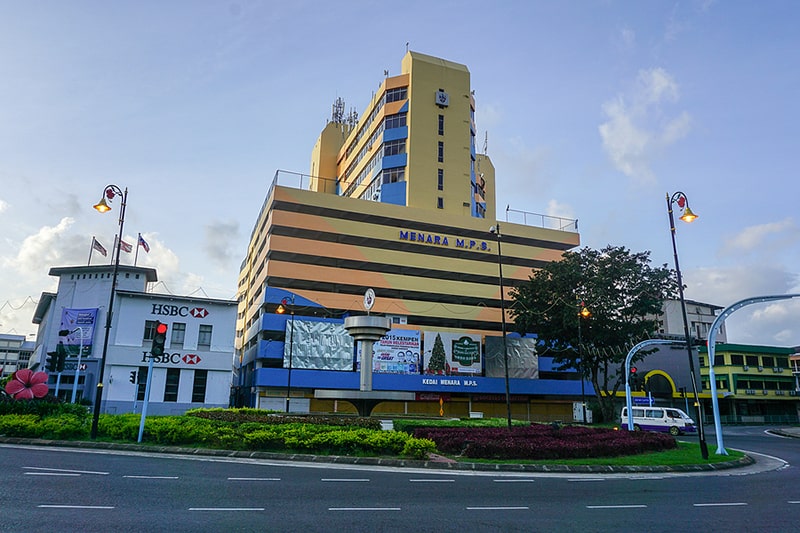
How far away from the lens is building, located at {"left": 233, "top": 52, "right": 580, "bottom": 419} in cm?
5069

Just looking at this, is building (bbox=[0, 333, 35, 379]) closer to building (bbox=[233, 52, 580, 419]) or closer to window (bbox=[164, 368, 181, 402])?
building (bbox=[233, 52, 580, 419])

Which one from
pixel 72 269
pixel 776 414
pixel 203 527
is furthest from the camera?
pixel 776 414

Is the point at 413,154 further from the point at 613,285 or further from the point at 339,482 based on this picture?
the point at 339,482

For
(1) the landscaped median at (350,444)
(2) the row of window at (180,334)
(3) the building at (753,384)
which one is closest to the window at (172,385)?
(2) the row of window at (180,334)

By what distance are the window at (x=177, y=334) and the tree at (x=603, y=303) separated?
29007 millimetres

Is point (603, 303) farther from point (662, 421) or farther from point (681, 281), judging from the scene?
point (681, 281)

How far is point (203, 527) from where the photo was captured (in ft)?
26.6

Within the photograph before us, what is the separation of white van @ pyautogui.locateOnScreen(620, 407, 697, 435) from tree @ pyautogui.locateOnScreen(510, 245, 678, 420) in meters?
5.01

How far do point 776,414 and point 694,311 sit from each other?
1769 centimetres

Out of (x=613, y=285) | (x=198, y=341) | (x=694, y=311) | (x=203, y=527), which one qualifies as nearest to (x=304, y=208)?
(x=198, y=341)

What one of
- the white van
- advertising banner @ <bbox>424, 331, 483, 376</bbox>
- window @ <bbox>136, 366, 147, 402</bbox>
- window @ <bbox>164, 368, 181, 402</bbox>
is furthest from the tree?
window @ <bbox>136, 366, 147, 402</bbox>

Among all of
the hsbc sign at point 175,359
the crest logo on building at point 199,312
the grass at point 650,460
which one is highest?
the crest logo on building at point 199,312

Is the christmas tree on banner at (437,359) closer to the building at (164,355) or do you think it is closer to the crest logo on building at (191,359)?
the building at (164,355)

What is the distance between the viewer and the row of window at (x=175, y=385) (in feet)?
136
